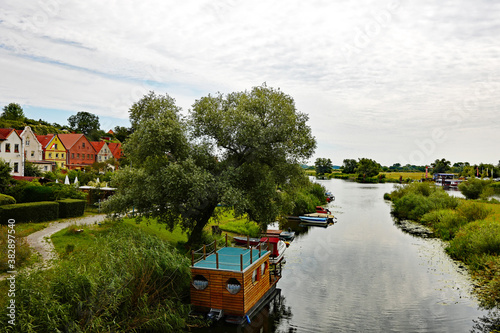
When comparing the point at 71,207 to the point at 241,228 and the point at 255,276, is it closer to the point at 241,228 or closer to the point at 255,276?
the point at 241,228

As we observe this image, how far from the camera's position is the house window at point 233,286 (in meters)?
17.5

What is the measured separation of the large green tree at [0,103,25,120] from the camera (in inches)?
3825

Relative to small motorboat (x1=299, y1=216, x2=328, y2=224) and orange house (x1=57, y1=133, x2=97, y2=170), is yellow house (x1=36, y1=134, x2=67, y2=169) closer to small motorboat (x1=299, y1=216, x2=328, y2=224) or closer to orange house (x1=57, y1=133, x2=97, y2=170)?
orange house (x1=57, y1=133, x2=97, y2=170)

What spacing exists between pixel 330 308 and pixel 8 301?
15.3 meters

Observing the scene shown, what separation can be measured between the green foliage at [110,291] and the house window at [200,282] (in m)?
0.53

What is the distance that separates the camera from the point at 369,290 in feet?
74.3

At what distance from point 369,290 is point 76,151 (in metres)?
72.4

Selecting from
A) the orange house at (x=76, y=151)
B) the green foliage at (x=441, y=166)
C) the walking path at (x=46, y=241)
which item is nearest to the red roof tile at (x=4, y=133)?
the orange house at (x=76, y=151)

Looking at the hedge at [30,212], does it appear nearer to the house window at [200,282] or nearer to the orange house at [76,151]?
the house window at [200,282]

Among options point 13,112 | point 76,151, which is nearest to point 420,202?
point 76,151

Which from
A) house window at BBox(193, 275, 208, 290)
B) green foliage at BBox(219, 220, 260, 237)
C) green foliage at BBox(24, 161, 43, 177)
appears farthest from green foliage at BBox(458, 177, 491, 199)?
green foliage at BBox(24, 161, 43, 177)

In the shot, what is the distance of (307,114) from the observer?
25.2 metres

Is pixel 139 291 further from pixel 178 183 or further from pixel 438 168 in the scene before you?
pixel 438 168

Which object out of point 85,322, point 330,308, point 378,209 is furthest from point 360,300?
point 378,209
